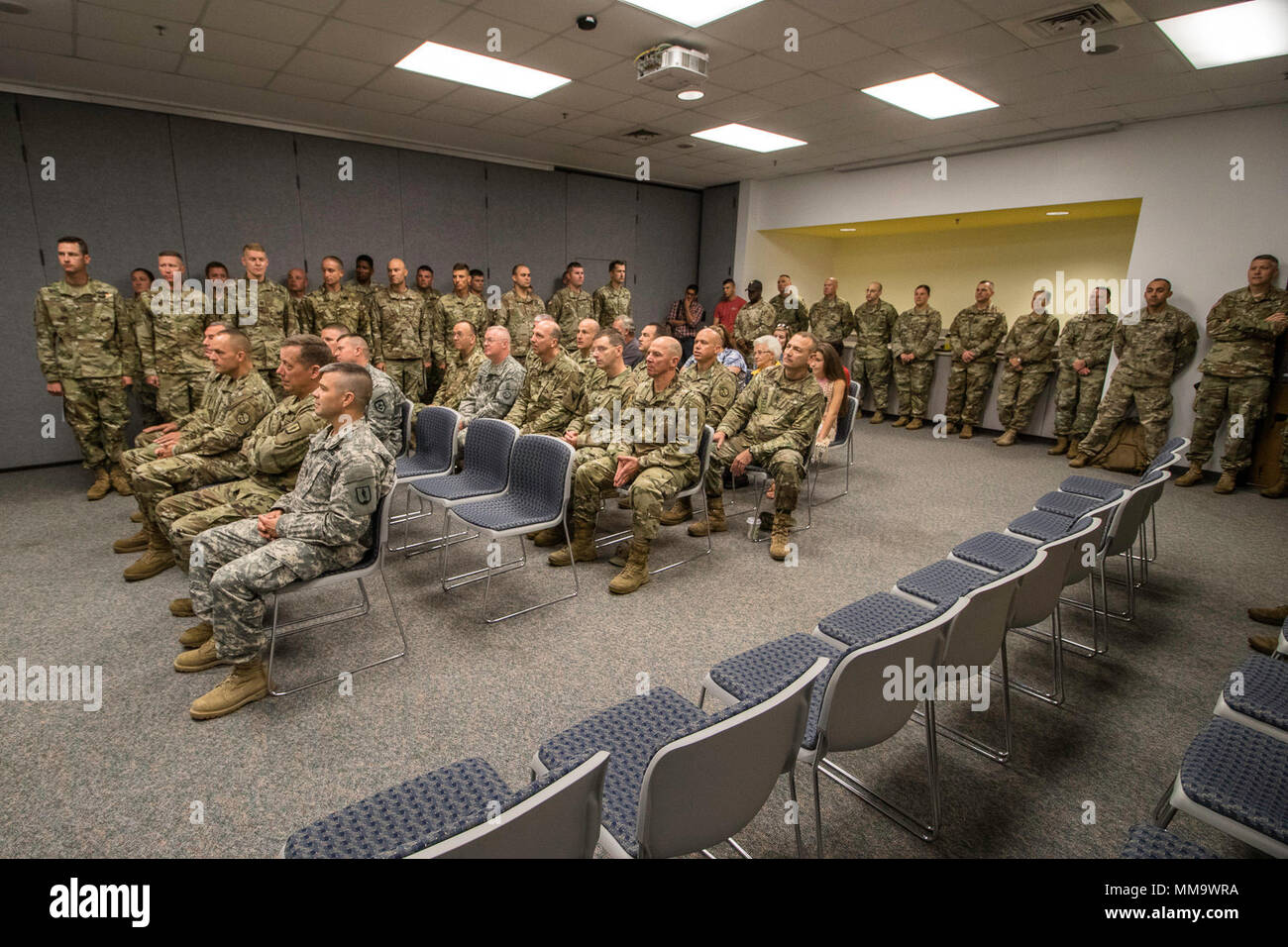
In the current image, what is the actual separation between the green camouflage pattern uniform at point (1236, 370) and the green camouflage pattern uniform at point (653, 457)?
5.05 meters

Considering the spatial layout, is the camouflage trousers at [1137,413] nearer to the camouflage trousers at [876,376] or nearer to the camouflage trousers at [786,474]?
the camouflage trousers at [876,376]

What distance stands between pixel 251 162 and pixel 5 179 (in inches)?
72.8

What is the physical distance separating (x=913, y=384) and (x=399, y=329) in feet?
21.1

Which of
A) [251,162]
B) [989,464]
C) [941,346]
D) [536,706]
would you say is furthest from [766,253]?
[536,706]

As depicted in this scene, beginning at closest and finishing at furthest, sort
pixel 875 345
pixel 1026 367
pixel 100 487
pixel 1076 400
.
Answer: pixel 100 487 < pixel 1076 400 < pixel 1026 367 < pixel 875 345

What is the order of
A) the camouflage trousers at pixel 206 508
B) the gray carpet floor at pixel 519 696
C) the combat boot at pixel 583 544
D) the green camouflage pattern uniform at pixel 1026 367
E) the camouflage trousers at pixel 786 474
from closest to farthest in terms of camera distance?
the gray carpet floor at pixel 519 696
the camouflage trousers at pixel 206 508
the combat boot at pixel 583 544
the camouflage trousers at pixel 786 474
the green camouflage pattern uniform at pixel 1026 367

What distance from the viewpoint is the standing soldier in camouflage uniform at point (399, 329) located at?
22.7ft

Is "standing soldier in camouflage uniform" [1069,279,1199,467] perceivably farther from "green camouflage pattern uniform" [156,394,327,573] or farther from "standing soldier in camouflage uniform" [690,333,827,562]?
"green camouflage pattern uniform" [156,394,327,573]

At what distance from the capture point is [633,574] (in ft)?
12.2

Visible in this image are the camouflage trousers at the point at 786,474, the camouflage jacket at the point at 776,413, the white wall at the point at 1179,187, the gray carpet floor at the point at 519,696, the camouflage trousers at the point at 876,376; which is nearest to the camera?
the gray carpet floor at the point at 519,696

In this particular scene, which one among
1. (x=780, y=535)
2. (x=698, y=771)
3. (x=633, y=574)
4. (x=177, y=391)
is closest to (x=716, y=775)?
(x=698, y=771)

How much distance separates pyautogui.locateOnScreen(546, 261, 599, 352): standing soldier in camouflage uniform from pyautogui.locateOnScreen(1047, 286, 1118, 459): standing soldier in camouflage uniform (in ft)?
18.3

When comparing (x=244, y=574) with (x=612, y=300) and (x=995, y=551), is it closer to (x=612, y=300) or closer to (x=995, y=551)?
(x=995, y=551)

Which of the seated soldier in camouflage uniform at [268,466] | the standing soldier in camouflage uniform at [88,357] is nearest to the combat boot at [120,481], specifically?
the standing soldier in camouflage uniform at [88,357]
